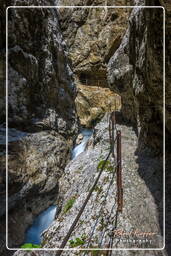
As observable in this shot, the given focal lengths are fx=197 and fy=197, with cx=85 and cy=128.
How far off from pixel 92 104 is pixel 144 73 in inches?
856

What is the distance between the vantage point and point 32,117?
12.9 metres

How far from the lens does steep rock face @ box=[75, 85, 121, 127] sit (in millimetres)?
27047

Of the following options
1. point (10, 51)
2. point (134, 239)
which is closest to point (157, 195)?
point (134, 239)

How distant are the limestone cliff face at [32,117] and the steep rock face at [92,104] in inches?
463

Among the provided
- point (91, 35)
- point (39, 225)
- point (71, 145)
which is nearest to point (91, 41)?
point (91, 35)

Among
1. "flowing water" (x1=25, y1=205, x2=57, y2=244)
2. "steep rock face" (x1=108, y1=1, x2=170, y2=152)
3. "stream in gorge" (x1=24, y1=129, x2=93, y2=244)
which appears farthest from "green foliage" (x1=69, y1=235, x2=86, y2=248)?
"flowing water" (x1=25, y1=205, x2=57, y2=244)

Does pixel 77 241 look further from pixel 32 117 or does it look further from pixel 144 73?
pixel 32 117

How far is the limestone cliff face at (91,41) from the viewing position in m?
26.6

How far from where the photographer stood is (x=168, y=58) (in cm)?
407

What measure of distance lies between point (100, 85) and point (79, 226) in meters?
25.4

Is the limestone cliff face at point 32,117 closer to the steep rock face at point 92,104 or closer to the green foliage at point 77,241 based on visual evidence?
the green foliage at point 77,241

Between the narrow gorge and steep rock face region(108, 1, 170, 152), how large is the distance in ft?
0.11

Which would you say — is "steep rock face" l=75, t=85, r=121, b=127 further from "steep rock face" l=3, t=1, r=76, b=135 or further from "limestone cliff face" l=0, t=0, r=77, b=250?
"limestone cliff face" l=0, t=0, r=77, b=250

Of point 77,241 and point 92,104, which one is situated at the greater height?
point 92,104
